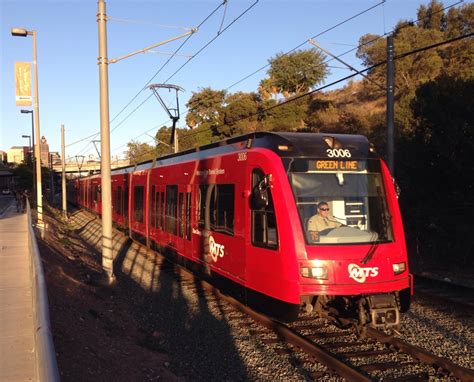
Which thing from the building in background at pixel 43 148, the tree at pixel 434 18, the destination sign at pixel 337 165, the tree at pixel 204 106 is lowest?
the destination sign at pixel 337 165

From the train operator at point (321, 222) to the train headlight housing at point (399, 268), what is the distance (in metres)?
0.97

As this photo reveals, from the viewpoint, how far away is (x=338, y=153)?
7238 mm

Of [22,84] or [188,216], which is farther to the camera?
[22,84]

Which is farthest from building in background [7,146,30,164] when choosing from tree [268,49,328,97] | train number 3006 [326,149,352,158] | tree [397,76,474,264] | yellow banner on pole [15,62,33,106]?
train number 3006 [326,149,352,158]

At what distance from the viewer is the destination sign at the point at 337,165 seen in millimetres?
7082

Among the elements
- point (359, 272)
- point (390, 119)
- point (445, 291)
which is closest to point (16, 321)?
point (359, 272)

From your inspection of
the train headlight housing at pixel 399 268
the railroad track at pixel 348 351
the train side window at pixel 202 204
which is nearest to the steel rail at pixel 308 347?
the railroad track at pixel 348 351

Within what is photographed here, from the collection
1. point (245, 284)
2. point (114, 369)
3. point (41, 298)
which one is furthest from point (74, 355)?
point (245, 284)

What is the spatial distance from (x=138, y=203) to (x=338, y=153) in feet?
36.4

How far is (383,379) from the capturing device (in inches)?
218

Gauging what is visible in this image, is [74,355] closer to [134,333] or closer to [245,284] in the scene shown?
[134,333]

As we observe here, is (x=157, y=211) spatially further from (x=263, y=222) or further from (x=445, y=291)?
(x=445, y=291)

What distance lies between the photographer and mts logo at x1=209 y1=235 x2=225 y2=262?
346 inches

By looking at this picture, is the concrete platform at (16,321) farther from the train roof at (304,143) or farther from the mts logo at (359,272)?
the train roof at (304,143)
